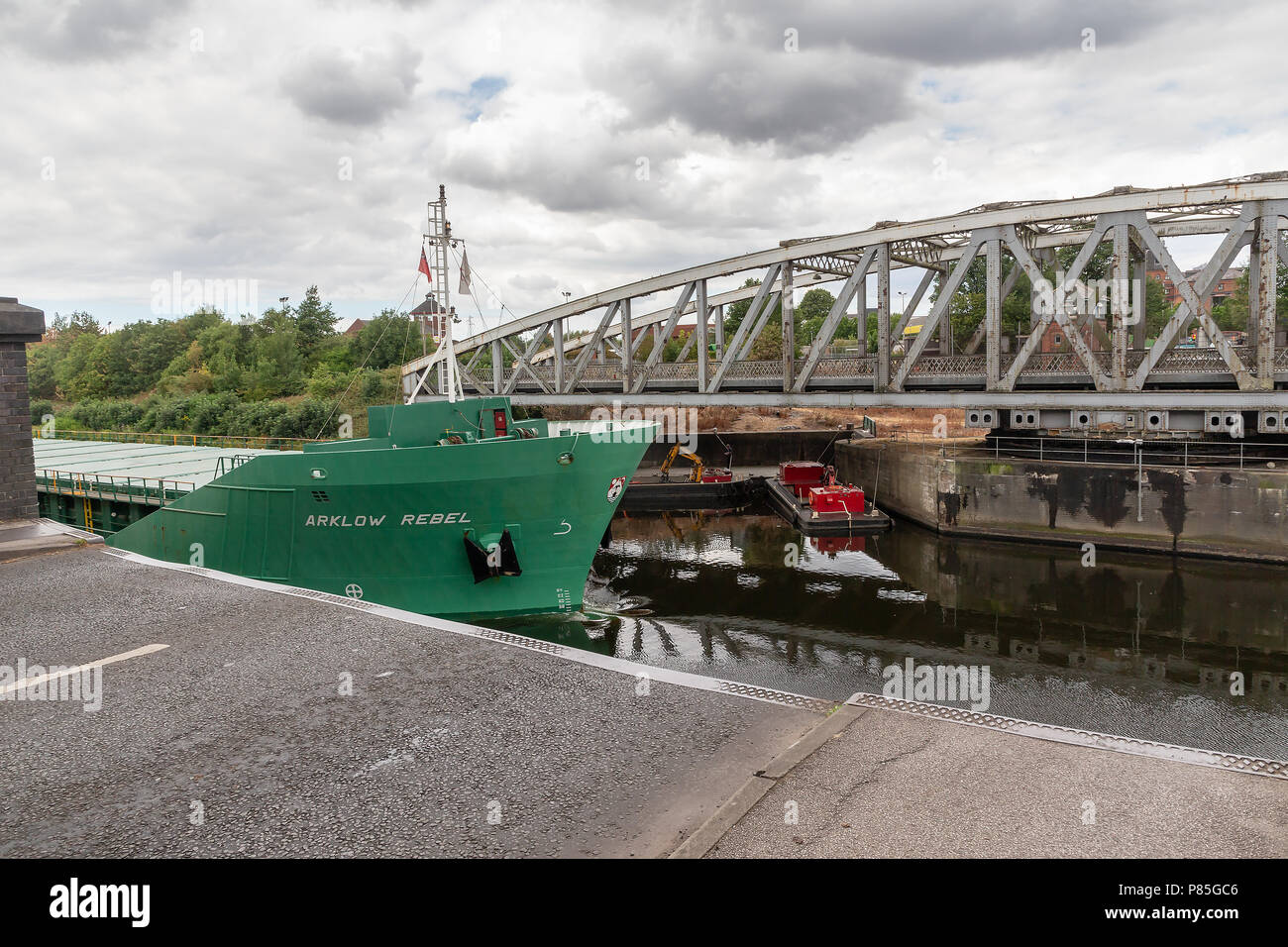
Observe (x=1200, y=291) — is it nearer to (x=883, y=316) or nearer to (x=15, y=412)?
(x=883, y=316)

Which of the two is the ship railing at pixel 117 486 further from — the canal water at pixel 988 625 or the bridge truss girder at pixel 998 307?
the canal water at pixel 988 625

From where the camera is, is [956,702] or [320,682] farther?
[956,702]

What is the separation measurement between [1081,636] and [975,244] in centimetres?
1850

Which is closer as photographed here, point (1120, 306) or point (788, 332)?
point (1120, 306)

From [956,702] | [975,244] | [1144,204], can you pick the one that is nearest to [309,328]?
[975,244]

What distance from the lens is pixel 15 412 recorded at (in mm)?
14164

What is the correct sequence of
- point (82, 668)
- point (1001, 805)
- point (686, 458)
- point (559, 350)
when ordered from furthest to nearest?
point (686, 458) → point (559, 350) → point (82, 668) → point (1001, 805)

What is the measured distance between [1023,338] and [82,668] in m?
36.3

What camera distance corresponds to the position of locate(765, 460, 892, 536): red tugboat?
3438 centimetres

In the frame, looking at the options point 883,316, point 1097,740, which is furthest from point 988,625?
point 1097,740

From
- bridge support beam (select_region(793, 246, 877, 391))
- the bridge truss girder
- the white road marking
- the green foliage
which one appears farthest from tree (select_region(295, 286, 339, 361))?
the white road marking
